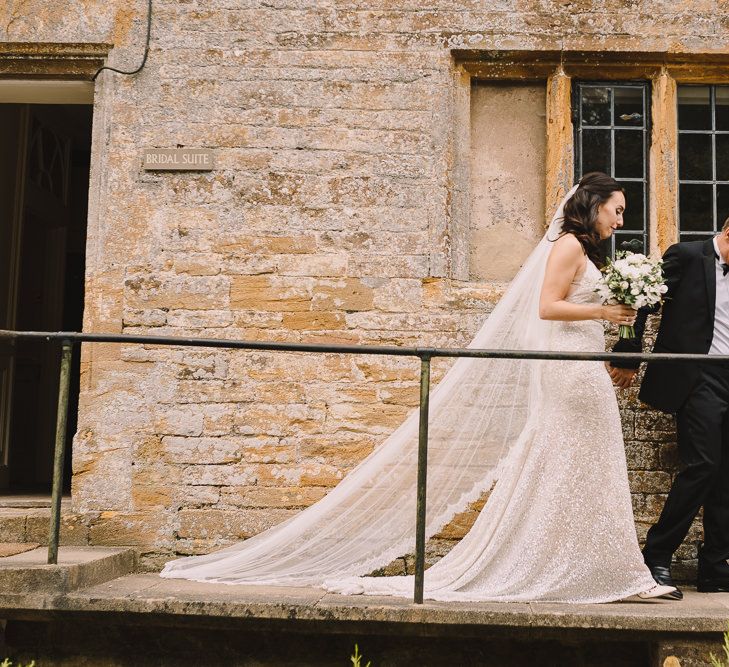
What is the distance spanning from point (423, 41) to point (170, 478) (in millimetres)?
3075

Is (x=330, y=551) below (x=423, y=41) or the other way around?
below

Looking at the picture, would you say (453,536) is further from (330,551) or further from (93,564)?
(93,564)

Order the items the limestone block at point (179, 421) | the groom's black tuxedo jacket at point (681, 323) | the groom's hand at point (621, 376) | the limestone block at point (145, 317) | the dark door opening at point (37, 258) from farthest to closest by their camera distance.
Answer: the dark door opening at point (37, 258) → the limestone block at point (145, 317) → the limestone block at point (179, 421) → the groom's hand at point (621, 376) → the groom's black tuxedo jacket at point (681, 323)

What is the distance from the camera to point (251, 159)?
5570 mm

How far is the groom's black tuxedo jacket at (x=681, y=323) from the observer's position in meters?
4.70

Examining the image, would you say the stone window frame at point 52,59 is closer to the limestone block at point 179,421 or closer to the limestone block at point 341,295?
the limestone block at point 341,295

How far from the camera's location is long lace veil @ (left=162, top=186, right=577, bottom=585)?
447 centimetres

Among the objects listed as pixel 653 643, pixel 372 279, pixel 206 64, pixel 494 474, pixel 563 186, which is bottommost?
pixel 653 643

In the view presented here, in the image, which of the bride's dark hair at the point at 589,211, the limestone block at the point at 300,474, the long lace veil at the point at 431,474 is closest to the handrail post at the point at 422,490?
the long lace veil at the point at 431,474

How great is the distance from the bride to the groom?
35cm

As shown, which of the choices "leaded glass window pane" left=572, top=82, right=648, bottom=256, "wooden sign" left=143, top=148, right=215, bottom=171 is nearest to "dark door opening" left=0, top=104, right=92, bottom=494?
"wooden sign" left=143, top=148, right=215, bottom=171

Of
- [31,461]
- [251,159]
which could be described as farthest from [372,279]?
[31,461]

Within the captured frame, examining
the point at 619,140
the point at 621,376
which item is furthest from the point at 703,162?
the point at 621,376

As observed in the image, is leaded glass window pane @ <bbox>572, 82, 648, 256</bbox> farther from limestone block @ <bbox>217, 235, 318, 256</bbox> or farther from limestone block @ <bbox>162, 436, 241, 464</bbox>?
limestone block @ <bbox>162, 436, 241, 464</bbox>
